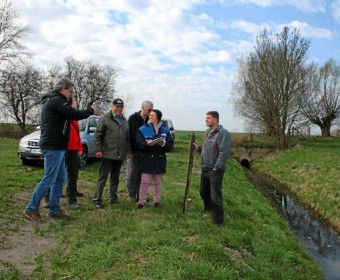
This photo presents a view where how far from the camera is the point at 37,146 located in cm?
1323

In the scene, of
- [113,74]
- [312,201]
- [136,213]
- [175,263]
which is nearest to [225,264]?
[175,263]

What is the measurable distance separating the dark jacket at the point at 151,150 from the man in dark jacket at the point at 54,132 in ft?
4.61

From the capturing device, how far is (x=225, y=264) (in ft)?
17.9

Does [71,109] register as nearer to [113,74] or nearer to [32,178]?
[32,178]

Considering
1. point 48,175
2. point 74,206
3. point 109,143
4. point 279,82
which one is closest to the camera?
point 48,175

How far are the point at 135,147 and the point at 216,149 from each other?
1.92 m

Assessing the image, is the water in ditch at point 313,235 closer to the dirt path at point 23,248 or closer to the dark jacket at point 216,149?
the dark jacket at point 216,149

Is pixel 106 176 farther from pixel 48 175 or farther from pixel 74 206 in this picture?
pixel 48 175

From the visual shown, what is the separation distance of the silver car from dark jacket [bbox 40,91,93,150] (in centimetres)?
618

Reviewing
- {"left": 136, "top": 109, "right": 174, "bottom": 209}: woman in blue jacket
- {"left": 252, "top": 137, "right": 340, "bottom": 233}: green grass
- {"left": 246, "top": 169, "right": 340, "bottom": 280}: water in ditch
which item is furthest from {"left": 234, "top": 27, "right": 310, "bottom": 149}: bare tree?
{"left": 136, "top": 109, "right": 174, "bottom": 209}: woman in blue jacket

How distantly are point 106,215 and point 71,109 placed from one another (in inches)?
82.2

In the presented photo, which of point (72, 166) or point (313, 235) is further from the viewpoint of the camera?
point (313, 235)

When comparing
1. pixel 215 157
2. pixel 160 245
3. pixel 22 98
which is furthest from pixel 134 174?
→ pixel 22 98

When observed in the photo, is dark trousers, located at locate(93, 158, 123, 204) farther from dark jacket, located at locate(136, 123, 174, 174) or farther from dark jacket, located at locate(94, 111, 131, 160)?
dark jacket, located at locate(136, 123, 174, 174)
